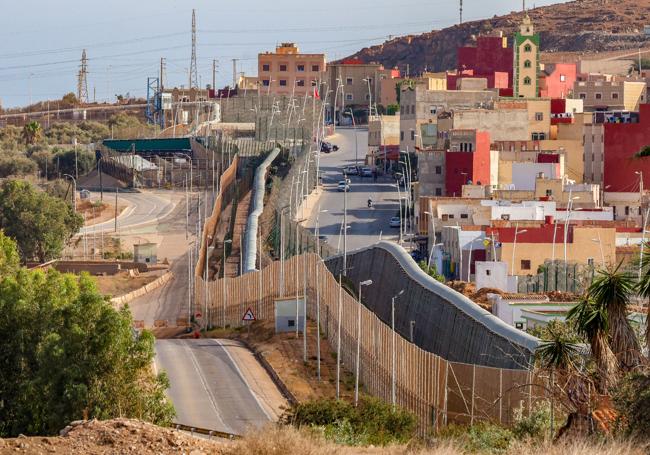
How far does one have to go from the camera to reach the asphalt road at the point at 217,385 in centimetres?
3653

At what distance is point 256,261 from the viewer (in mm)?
69188

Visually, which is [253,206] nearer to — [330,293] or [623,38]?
[330,293]

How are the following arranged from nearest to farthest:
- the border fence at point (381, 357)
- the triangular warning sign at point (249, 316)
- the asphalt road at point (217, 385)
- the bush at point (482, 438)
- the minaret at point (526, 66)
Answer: the bush at point (482, 438), the border fence at point (381, 357), the asphalt road at point (217, 385), the triangular warning sign at point (249, 316), the minaret at point (526, 66)

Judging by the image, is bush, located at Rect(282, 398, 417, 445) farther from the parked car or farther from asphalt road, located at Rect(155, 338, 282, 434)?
the parked car

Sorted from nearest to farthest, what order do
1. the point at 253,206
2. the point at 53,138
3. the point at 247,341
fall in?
the point at 247,341, the point at 253,206, the point at 53,138

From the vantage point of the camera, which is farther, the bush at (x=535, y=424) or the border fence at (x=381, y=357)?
the border fence at (x=381, y=357)

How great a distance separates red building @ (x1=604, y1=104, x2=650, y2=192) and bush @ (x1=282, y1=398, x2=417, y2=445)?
55.0m

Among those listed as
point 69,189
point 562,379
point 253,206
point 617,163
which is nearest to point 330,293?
Result: point 562,379

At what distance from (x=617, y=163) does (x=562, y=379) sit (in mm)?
64478

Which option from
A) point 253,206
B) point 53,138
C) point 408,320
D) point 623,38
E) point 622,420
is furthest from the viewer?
point 623,38

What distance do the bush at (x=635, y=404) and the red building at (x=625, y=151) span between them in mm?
63428

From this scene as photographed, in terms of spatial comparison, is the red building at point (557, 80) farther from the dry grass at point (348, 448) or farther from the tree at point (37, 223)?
the dry grass at point (348, 448)

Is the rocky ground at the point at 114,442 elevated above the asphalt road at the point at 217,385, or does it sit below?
above

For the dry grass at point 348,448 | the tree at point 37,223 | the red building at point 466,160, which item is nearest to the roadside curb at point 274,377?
the dry grass at point 348,448
